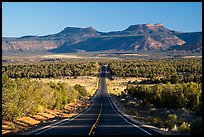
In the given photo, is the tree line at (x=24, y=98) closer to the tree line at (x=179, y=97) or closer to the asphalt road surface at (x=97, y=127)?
the asphalt road surface at (x=97, y=127)

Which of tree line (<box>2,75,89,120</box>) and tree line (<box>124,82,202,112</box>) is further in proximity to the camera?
tree line (<box>124,82,202,112</box>)

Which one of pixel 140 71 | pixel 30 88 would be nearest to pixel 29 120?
pixel 30 88

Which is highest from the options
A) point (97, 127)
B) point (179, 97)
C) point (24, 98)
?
point (24, 98)

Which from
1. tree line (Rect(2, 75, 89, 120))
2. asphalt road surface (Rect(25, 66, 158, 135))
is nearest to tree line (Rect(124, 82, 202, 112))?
tree line (Rect(2, 75, 89, 120))

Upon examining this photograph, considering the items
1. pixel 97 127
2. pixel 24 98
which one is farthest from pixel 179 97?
pixel 97 127

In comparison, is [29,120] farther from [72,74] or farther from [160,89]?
[72,74]

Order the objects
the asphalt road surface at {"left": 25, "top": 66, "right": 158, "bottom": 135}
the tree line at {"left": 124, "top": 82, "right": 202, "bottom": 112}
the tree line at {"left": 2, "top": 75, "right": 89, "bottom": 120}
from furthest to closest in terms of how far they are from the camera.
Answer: the tree line at {"left": 124, "top": 82, "right": 202, "bottom": 112} → the tree line at {"left": 2, "top": 75, "right": 89, "bottom": 120} → the asphalt road surface at {"left": 25, "top": 66, "right": 158, "bottom": 135}

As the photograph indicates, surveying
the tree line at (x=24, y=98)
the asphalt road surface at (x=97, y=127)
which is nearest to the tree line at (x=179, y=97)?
the tree line at (x=24, y=98)

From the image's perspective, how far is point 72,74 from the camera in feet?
521

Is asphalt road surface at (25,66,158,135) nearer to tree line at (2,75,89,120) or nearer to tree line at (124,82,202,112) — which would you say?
tree line at (2,75,89,120)

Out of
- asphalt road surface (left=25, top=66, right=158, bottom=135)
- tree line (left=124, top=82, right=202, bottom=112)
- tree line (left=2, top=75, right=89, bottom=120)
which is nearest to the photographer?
asphalt road surface (left=25, top=66, right=158, bottom=135)

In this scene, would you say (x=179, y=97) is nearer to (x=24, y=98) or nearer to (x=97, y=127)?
(x=24, y=98)

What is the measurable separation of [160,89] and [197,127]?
40.9 meters

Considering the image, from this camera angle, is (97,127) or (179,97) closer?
(97,127)
